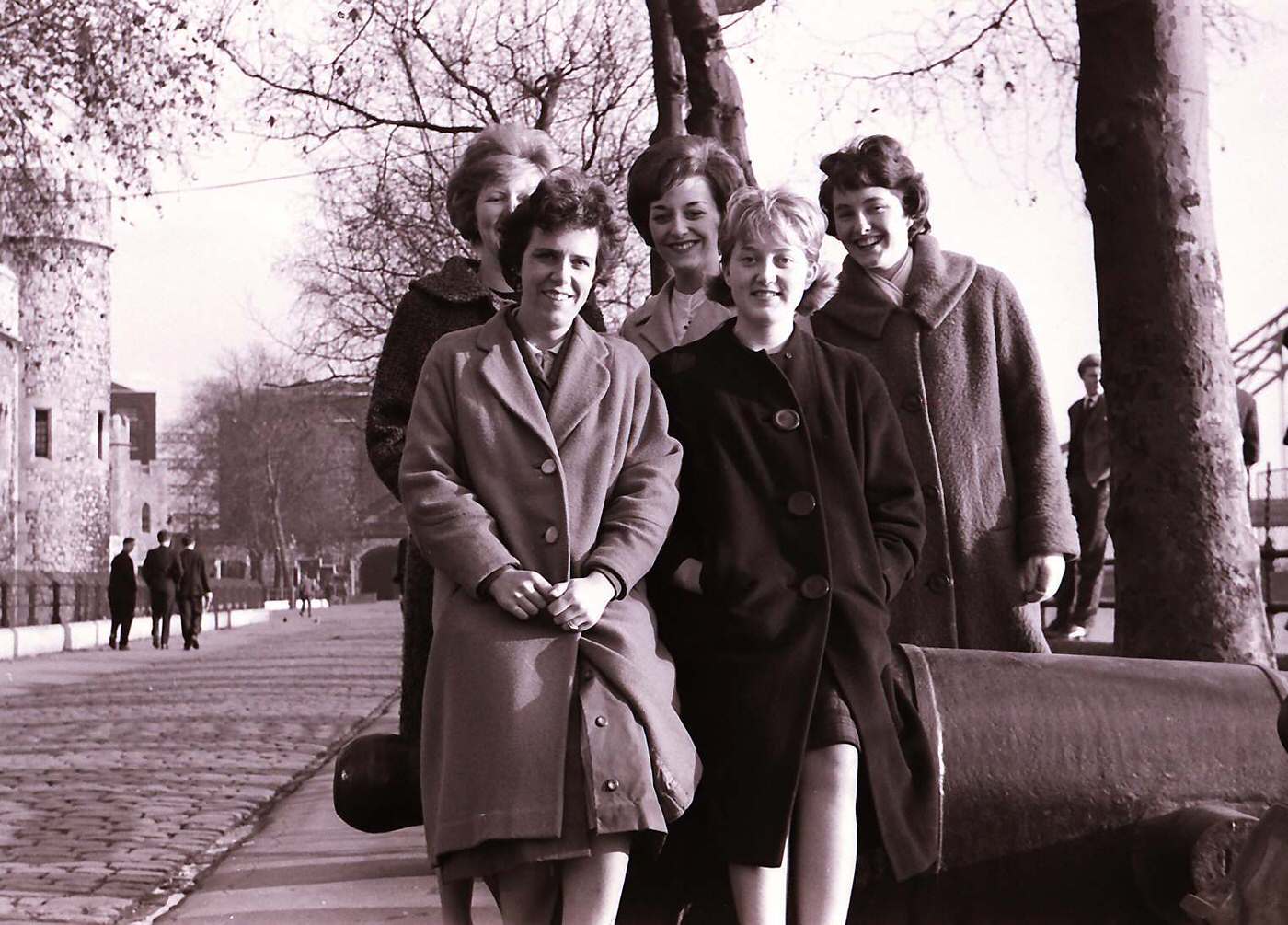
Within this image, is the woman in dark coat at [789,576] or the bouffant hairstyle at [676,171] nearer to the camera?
the woman in dark coat at [789,576]

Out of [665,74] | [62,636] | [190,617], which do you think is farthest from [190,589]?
[665,74]

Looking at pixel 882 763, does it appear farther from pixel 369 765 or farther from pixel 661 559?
pixel 369 765

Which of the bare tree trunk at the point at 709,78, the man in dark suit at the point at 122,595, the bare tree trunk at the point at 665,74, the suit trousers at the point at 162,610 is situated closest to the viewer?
the bare tree trunk at the point at 709,78

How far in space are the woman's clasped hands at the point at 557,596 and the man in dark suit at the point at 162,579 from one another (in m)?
26.1

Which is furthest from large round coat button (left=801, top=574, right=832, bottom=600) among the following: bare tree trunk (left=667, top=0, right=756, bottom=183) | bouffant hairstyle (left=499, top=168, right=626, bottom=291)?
bare tree trunk (left=667, top=0, right=756, bottom=183)

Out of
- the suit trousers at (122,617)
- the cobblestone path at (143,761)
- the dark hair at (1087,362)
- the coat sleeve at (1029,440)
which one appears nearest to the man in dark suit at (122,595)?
the suit trousers at (122,617)

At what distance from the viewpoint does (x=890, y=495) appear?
3.48m

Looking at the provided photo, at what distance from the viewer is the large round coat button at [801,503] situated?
11.0 feet

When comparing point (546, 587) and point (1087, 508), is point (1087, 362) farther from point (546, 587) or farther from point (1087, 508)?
point (546, 587)

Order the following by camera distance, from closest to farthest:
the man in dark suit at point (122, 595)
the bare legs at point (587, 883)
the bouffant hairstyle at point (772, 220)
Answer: the bare legs at point (587, 883), the bouffant hairstyle at point (772, 220), the man in dark suit at point (122, 595)

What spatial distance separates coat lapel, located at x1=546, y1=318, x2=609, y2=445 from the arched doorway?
3762 inches

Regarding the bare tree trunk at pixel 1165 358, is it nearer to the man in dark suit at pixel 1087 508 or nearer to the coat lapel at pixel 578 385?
the coat lapel at pixel 578 385

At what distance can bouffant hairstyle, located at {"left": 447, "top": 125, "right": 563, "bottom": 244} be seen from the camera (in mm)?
4246

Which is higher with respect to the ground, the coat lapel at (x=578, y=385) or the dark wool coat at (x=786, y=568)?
the coat lapel at (x=578, y=385)
